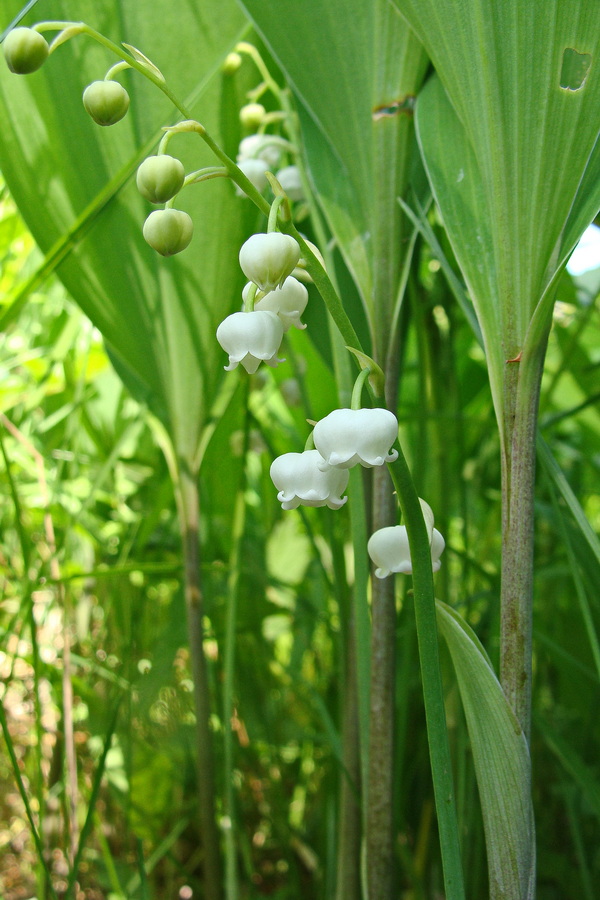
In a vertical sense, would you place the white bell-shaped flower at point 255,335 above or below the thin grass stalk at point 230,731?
above

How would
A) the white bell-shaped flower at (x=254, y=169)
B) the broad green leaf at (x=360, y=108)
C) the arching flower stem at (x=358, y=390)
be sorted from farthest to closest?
the white bell-shaped flower at (x=254, y=169), the broad green leaf at (x=360, y=108), the arching flower stem at (x=358, y=390)

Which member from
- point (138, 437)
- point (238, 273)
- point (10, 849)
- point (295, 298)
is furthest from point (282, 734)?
point (295, 298)

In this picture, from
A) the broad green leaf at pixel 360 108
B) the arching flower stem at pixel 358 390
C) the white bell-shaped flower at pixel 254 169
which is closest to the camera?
the arching flower stem at pixel 358 390

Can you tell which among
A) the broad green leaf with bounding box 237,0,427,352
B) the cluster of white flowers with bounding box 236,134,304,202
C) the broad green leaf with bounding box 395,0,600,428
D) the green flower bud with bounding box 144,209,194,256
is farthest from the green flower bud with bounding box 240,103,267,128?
the green flower bud with bounding box 144,209,194,256

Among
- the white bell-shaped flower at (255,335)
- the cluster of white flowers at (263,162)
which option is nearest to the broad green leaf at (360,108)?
the cluster of white flowers at (263,162)

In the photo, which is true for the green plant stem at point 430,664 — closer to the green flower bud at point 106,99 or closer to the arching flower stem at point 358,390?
the arching flower stem at point 358,390

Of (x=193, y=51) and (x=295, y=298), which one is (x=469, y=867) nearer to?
(x=295, y=298)

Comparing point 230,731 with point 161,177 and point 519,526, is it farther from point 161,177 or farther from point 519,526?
point 161,177
